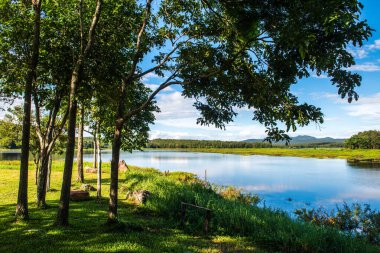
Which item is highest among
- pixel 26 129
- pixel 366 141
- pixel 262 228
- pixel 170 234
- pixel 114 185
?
pixel 366 141

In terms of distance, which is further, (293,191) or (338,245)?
(293,191)

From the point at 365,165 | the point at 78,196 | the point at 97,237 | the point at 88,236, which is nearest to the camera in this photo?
the point at 97,237

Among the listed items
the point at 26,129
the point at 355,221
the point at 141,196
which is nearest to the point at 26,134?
the point at 26,129

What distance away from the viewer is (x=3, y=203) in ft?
55.0

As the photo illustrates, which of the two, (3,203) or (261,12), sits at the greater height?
(261,12)

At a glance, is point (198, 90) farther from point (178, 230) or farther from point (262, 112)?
point (178, 230)

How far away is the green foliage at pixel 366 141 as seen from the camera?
15325 centimetres

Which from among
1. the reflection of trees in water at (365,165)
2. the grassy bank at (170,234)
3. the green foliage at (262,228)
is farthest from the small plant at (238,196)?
the reflection of trees in water at (365,165)

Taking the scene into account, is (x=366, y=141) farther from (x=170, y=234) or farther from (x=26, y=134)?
(x=26, y=134)

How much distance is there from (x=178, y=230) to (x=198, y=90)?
239 inches

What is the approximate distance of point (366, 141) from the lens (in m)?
153

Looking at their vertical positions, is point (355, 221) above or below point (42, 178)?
below

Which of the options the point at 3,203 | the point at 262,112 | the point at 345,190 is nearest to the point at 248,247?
the point at 262,112

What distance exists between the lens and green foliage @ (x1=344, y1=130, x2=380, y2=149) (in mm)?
153250
